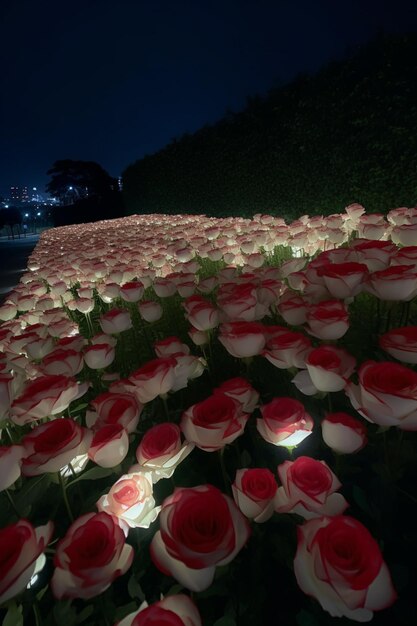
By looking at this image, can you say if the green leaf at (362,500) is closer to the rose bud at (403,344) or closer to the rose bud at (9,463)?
the rose bud at (403,344)

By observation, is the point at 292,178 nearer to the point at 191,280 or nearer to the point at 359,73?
the point at 359,73

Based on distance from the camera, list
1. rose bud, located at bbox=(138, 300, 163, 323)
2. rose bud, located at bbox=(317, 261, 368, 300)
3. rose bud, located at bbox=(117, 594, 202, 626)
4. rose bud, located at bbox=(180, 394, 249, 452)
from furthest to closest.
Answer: rose bud, located at bbox=(138, 300, 163, 323)
rose bud, located at bbox=(317, 261, 368, 300)
rose bud, located at bbox=(180, 394, 249, 452)
rose bud, located at bbox=(117, 594, 202, 626)

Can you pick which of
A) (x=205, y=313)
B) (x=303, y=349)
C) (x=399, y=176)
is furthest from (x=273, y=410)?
(x=399, y=176)

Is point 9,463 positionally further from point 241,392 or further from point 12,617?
point 241,392

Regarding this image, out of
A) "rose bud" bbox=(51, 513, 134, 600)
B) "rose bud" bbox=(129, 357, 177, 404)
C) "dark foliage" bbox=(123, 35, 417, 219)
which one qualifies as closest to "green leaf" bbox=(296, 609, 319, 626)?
"rose bud" bbox=(51, 513, 134, 600)

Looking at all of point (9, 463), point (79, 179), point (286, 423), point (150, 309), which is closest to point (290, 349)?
point (286, 423)

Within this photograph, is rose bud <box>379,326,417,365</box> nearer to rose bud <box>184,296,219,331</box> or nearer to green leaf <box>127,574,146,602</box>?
rose bud <box>184,296,219,331</box>

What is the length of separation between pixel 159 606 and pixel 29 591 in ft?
1.23

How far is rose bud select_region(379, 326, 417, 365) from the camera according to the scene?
0.81 meters

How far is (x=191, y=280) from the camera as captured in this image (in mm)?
2082

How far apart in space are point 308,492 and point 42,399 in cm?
65

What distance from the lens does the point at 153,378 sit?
93 cm

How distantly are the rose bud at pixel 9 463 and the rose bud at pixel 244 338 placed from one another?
572 millimetres

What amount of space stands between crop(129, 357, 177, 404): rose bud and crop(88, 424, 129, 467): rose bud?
0.14 meters
